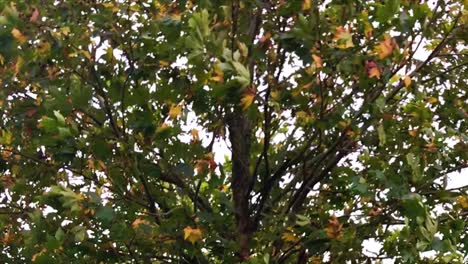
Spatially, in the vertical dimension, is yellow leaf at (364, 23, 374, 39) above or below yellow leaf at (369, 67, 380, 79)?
above

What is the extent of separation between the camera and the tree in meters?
5.44

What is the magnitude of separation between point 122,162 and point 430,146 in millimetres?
3110

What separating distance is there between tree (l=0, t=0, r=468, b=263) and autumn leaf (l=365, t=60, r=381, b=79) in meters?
0.01

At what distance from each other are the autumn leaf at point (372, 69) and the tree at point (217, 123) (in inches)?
0.6

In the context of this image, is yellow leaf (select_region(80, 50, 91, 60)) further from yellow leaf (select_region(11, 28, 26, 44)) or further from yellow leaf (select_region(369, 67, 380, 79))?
yellow leaf (select_region(369, 67, 380, 79))

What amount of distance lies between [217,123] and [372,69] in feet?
6.34

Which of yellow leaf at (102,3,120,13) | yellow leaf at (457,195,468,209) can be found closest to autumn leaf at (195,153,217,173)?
yellow leaf at (102,3,120,13)

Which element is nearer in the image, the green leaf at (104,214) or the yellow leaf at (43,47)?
the green leaf at (104,214)

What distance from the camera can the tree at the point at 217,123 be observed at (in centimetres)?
544

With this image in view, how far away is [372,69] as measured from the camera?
5.30m

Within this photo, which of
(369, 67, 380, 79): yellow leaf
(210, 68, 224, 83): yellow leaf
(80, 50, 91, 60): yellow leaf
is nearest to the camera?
(210, 68, 224, 83): yellow leaf

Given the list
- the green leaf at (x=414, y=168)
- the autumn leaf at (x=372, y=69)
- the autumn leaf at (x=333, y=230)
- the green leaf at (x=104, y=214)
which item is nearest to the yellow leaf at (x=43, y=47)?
the green leaf at (x=104, y=214)

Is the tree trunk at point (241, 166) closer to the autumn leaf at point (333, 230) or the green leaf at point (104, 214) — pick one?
the autumn leaf at point (333, 230)

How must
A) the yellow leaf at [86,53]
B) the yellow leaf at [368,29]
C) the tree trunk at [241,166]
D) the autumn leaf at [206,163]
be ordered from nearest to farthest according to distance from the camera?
the yellow leaf at [368,29] < the autumn leaf at [206,163] < the yellow leaf at [86,53] < the tree trunk at [241,166]
